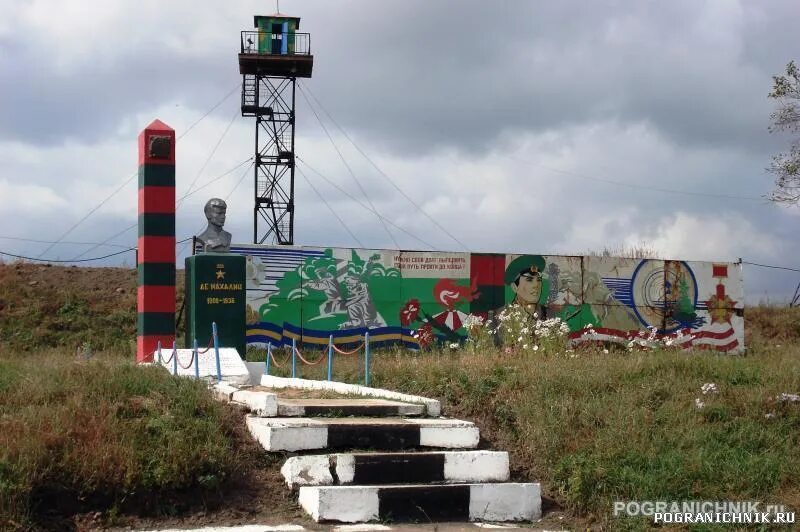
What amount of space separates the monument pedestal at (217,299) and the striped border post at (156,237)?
45 cm

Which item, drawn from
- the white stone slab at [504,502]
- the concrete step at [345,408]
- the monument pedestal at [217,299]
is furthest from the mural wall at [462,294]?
the white stone slab at [504,502]

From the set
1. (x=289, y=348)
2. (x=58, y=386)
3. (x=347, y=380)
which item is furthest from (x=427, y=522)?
(x=289, y=348)

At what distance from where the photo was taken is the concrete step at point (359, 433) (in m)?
7.93

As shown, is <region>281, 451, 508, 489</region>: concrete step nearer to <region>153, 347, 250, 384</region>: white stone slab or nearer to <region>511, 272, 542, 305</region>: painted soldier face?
<region>153, 347, 250, 384</region>: white stone slab

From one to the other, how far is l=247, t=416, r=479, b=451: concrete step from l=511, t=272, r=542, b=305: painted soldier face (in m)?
17.9

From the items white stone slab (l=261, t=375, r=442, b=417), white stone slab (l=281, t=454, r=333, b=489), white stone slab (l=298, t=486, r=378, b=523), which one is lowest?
white stone slab (l=298, t=486, r=378, b=523)

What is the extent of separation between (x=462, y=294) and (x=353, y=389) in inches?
610

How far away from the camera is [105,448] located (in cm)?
701

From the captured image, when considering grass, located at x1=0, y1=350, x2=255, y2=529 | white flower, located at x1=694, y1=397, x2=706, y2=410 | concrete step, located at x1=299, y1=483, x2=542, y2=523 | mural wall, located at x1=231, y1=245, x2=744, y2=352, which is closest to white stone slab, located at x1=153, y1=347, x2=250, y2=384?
grass, located at x1=0, y1=350, x2=255, y2=529

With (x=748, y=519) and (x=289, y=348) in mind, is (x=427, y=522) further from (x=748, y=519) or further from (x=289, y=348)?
(x=289, y=348)

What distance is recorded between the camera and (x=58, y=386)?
8234 mm

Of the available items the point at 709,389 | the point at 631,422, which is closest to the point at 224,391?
the point at 631,422

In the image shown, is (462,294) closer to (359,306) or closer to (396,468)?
(359,306)

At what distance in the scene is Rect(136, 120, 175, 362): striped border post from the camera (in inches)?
640
